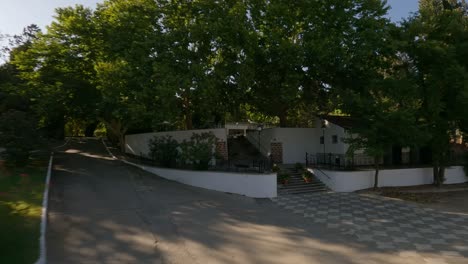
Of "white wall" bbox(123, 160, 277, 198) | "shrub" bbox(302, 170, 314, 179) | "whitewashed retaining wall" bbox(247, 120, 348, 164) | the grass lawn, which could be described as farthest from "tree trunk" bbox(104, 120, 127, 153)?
"shrub" bbox(302, 170, 314, 179)

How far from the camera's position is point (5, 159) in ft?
Answer: 57.1

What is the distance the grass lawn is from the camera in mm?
7707

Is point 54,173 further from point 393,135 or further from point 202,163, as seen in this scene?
point 393,135

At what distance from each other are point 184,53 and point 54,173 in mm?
9356

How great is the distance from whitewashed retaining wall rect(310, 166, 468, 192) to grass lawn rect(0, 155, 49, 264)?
13.6m

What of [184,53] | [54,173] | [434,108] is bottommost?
[54,173]

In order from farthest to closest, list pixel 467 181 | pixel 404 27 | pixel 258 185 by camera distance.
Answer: pixel 467 181 → pixel 404 27 → pixel 258 185

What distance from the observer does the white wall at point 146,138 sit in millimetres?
21312

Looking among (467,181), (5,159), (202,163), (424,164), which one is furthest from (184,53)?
(467,181)

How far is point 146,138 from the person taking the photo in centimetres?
2461

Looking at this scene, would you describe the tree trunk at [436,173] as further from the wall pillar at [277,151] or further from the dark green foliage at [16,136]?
the dark green foliage at [16,136]

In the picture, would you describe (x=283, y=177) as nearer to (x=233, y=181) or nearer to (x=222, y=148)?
(x=233, y=181)

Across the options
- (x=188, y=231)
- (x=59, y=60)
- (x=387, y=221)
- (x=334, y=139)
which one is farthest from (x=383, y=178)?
(x=59, y=60)

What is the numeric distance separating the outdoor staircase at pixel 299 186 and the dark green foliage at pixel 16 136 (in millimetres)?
12600
